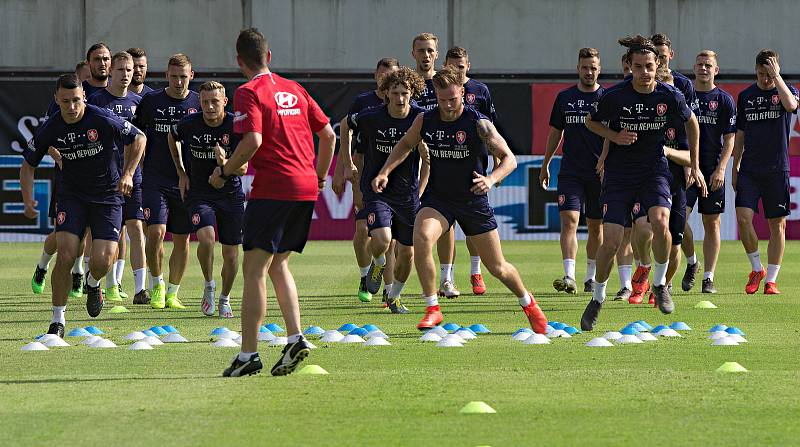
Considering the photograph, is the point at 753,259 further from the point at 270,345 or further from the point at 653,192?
the point at 270,345

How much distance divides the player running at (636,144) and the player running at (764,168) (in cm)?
358

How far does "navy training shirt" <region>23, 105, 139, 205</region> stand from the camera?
36.6 ft

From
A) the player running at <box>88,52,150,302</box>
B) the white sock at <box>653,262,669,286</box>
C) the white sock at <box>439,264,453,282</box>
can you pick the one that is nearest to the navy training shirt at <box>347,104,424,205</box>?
the white sock at <box>439,264,453,282</box>

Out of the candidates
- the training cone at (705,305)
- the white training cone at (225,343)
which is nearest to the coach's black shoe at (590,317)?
the training cone at (705,305)

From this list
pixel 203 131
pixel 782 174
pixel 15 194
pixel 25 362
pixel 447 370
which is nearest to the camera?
pixel 447 370

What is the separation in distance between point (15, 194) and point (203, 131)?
14.3 meters

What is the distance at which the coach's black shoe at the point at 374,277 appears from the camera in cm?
1412

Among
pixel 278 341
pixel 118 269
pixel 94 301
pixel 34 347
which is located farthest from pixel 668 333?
pixel 118 269

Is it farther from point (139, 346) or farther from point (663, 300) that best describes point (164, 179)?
point (663, 300)

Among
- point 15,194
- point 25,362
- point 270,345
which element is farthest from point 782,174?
point 15,194

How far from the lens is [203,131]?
13039 millimetres

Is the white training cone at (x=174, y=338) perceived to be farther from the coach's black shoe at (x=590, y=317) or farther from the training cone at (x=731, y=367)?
the training cone at (x=731, y=367)

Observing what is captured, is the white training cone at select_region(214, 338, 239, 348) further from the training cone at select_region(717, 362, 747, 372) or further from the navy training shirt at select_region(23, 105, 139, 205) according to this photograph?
the training cone at select_region(717, 362, 747, 372)

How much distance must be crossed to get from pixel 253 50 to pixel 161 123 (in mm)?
5648
